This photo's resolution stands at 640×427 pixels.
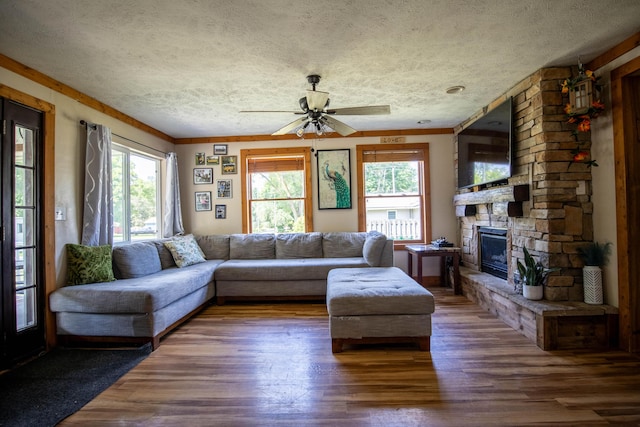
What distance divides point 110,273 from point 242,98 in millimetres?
2294

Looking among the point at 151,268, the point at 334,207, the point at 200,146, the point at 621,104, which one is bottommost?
the point at 151,268

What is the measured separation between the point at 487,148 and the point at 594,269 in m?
1.70

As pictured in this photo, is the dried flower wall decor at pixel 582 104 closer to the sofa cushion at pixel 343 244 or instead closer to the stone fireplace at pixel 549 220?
the stone fireplace at pixel 549 220

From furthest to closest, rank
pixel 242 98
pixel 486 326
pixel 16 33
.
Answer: pixel 242 98
pixel 486 326
pixel 16 33

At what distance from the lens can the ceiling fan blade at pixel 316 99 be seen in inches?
101

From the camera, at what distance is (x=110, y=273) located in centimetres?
314

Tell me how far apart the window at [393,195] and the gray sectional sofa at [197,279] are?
591 millimetres

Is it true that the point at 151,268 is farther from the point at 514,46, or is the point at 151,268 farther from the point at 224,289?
the point at 514,46

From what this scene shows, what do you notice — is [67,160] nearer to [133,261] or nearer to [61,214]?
[61,214]

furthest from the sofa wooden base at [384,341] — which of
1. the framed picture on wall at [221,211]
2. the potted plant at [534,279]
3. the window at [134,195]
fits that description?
the framed picture on wall at [221,211]

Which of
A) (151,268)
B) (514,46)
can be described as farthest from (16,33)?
(514,46)

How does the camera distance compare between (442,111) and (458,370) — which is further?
(442,111)

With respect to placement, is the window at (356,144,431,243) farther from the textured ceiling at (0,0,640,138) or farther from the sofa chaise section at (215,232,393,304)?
the textured ceiling at (0,0,640,138)

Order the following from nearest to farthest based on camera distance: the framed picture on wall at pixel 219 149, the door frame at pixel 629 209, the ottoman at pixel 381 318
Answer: the door frame at pixel 629 209
the ottoman at pixel 381 318
the framed picture on wall at pixel 219 149
